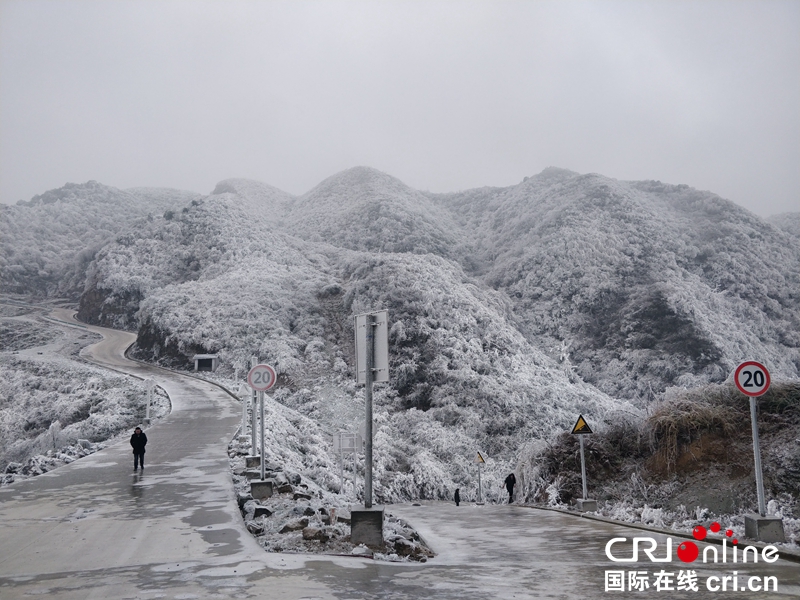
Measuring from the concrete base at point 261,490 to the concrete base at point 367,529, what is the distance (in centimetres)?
410

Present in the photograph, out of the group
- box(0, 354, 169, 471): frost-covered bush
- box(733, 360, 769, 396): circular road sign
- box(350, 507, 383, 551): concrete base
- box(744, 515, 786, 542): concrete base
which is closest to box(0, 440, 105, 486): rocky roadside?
box(0, 354, 169, 471): frost-covered bush

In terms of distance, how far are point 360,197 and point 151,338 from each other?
232 ft

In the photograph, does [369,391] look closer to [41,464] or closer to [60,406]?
[41,464]

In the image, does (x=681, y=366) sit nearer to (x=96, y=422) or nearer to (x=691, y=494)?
(x=691, y=494)

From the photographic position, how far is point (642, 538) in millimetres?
9492

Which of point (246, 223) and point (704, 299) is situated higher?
point (246, 223)

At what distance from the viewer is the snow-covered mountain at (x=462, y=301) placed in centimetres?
4041

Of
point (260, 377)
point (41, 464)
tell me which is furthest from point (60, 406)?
point (260, 377)

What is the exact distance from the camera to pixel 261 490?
12070mm

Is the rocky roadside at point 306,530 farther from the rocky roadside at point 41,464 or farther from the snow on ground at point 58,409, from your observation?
the snow on ground at point 58,409

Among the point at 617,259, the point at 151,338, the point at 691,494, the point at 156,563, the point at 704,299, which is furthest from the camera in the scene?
the point at 617,259

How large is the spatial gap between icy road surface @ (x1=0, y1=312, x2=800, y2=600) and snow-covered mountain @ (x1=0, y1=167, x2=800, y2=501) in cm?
1100

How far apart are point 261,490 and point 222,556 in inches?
173

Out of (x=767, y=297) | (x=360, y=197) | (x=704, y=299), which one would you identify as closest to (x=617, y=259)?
(x=704, y=299)
